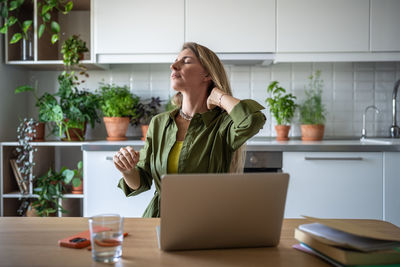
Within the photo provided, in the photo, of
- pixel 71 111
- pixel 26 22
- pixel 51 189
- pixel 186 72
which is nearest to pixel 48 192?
pixel 51 189

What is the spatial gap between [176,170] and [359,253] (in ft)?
3.17

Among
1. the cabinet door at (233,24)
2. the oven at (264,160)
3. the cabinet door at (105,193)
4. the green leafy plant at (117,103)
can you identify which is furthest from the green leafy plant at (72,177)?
the cabinet door at (233,24)

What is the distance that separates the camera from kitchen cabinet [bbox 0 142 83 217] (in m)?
2.85

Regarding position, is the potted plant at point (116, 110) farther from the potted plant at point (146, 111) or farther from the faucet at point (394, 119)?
the faucet at point (394, 119)

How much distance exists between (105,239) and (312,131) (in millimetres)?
2359

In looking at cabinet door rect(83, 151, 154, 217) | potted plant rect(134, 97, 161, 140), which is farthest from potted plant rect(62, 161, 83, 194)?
potted plant rect(134, 97, 161, 140)

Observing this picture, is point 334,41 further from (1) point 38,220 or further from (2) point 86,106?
(1) point 38,220

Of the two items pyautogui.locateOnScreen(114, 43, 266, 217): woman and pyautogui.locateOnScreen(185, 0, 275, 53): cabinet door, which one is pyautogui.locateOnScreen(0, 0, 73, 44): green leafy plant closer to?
pyautogui.locateOnScreen(185, 0, 275, 53): cabinet door

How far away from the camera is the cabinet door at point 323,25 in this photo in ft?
9.21

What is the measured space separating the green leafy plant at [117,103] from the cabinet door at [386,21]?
1862 millimetres

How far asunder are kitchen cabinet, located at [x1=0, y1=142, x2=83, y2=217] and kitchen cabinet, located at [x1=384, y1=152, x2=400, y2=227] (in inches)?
82.5

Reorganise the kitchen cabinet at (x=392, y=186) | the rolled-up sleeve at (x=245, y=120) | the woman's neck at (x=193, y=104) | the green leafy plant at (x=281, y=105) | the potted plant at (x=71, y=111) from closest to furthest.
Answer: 1. the rolled-up sleeve at (x=245, y=120)
2. the woman's neck at (x=193, y=104)
3. the kitchen cabinet at (x=392, y=186)
4. the potted plant at (x=71, y=111)
5. the green leafy plant at (x=281, y=105)

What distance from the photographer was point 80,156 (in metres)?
3.32

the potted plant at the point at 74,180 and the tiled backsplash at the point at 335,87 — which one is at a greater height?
the tiled backsplash at the point at 335,87
